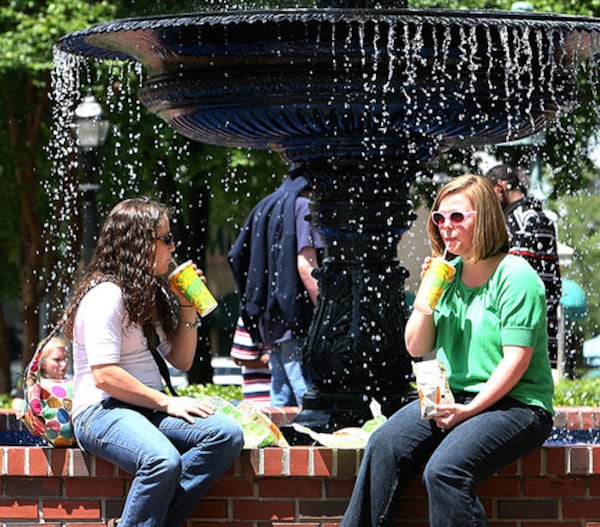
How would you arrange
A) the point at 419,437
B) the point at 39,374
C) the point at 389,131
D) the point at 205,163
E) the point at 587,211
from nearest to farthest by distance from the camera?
the point at 419,437 → the point at 39,374 → the point at 389,131 → the point at 205,163 → the point at 587,211

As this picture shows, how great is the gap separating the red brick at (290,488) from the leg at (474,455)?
520 millimetres

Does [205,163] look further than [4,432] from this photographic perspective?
Yes

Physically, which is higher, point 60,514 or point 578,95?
point 578,95

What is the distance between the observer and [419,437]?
5.23 meters

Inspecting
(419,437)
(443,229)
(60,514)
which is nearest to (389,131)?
(443,229)

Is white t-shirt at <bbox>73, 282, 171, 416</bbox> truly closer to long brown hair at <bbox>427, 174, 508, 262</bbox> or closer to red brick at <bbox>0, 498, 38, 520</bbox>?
red brick at <bbox>0, 498, 38, 520</bbox>

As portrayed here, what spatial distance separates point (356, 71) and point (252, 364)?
327cm

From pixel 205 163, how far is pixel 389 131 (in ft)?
36.6

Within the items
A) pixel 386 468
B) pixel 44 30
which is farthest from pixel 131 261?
pixel 44 30

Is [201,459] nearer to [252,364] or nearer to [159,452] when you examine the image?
[159,452]

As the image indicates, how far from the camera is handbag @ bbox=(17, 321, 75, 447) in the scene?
5.54 metres

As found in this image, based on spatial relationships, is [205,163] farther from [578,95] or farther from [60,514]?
[60,514]

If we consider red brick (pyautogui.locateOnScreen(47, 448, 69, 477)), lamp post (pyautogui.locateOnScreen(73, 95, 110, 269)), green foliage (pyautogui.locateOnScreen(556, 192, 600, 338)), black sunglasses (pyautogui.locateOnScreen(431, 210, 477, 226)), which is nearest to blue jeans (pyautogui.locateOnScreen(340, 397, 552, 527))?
black sunglasses (pyautogui.locateOnScreen(431, 210, 477, 226))

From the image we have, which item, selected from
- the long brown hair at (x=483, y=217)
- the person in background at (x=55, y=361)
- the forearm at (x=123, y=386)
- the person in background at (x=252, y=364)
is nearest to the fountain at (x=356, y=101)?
the long brown hair at (x=483, y=217)
